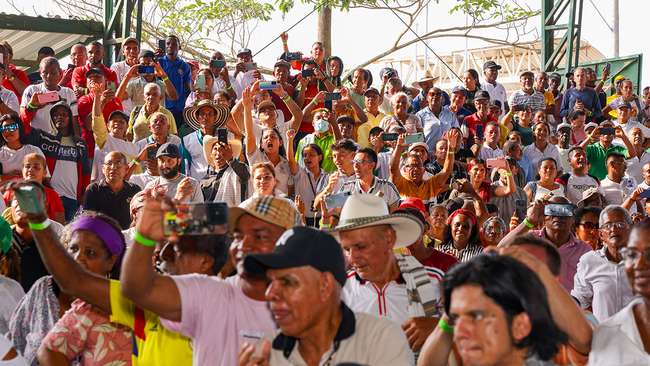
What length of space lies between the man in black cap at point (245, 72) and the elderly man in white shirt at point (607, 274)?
742 cm

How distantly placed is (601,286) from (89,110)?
6.42m

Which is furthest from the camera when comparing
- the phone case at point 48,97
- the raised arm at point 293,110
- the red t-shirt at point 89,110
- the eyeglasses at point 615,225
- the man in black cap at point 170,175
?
the raised arm at point 293,110

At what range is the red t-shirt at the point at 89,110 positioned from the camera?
35.2ft

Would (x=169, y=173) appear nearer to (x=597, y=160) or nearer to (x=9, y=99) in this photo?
(x=9, y=99)

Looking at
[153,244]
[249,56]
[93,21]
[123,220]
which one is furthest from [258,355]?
[93,21]

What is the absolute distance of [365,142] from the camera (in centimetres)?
1240

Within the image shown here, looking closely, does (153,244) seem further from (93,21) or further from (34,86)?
(93,21)

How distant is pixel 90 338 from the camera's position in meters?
4.13

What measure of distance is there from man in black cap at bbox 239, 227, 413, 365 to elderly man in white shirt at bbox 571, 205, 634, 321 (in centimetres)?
331

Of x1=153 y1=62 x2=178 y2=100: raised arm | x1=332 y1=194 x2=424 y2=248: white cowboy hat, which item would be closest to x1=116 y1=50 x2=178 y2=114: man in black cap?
x1=153 y1=62 x2=178 y2=100: raised arm

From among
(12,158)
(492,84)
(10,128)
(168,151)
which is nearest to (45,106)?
(10,128)

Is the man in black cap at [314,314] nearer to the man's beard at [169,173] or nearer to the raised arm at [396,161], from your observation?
the man's beard at [169,173]

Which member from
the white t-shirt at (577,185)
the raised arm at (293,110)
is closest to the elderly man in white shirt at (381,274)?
the raised arm at (293,110)

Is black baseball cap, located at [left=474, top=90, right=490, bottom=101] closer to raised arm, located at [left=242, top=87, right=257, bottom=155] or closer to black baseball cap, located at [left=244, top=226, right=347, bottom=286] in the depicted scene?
raised arm, located at [left=242, top=87, right=257, bottom=155]
